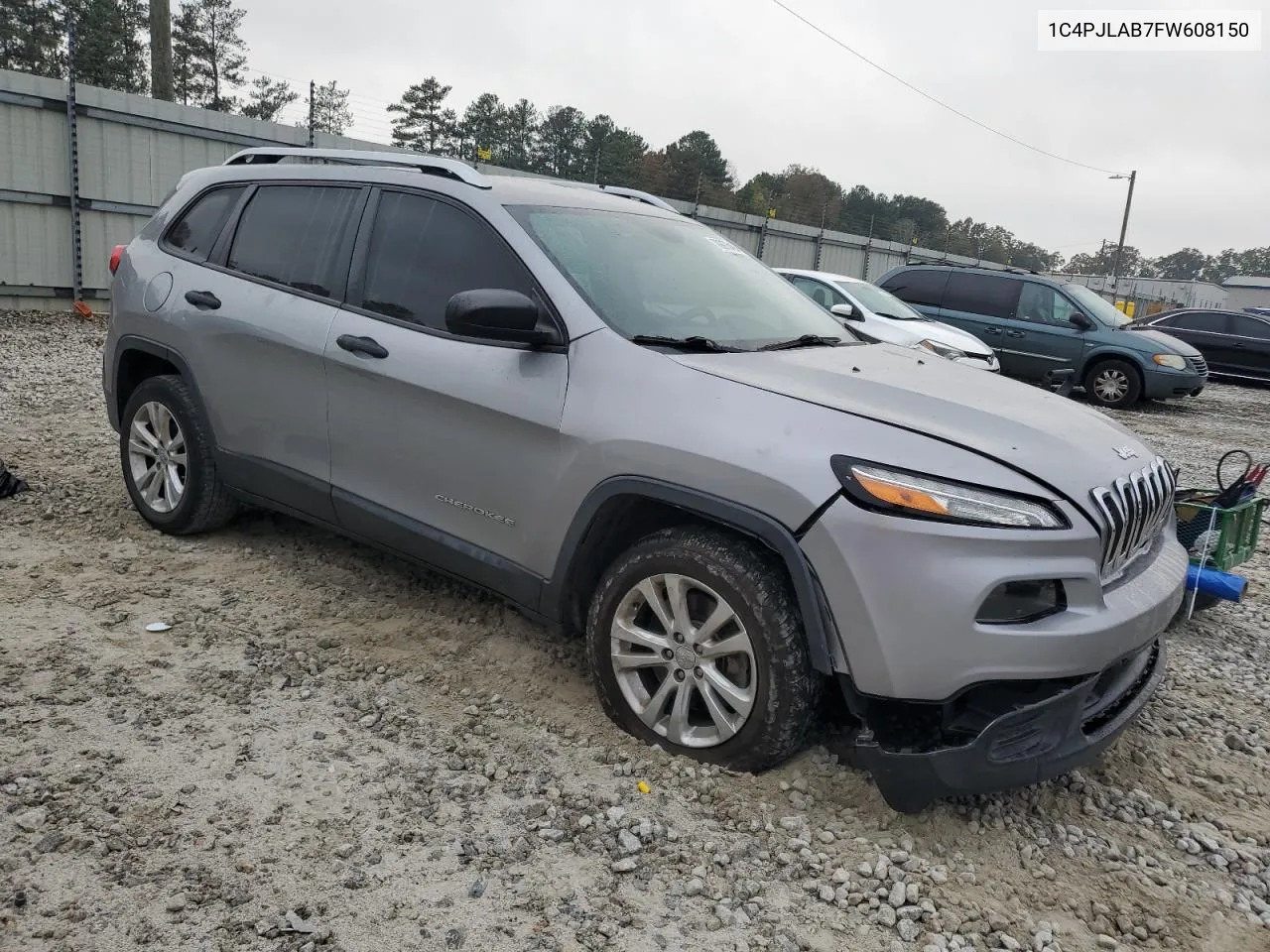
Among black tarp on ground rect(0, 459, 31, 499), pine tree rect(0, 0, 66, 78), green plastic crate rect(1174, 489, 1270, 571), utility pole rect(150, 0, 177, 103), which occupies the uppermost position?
pine tree rect(0, 0, 66, 78)

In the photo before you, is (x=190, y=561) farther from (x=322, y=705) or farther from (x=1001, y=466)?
(x=1001, y=466)

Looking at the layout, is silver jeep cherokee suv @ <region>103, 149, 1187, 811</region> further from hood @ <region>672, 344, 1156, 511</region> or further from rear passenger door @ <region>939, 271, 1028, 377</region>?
rear passenger door @ <region>939, 271, 1028, 377</region>

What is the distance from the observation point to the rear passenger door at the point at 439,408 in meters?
3.19

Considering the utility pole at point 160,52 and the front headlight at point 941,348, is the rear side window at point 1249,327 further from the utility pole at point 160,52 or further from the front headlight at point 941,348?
the utility pole at point 160,52

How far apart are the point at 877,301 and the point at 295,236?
8.69 m

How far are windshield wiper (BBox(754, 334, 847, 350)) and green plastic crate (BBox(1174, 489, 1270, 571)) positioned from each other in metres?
2.02

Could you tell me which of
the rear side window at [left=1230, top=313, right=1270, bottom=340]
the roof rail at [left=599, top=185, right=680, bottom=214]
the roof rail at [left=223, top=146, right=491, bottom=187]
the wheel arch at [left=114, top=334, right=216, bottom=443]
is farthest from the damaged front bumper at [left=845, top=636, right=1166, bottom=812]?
the rear side window at [left=1230, top=313, right=1270, bottom=340]

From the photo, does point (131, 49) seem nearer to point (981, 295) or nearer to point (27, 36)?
point (27, 36)

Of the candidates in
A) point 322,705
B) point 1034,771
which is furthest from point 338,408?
point 1034,771

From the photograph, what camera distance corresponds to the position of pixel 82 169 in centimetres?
1198

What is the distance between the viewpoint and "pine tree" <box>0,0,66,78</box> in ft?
91.1

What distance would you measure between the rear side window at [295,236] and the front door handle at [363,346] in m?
0.29

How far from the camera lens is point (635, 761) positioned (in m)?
2.96

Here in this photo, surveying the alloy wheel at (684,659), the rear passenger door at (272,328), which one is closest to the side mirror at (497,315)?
the alloy wheel at (684,659)
